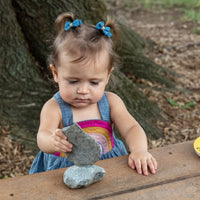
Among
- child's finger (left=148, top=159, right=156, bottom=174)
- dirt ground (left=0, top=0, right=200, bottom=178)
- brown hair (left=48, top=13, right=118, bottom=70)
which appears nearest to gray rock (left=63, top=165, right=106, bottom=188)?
child's finger (left=148, top=159, right=156, bottom=174)

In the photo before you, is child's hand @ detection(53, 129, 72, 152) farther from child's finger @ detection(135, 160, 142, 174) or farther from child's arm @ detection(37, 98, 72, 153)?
child's finger @ detection(135, 160, 142, 174)

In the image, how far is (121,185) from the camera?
156 centimetres

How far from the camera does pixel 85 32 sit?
1.84 m

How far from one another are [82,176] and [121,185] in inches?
8.2

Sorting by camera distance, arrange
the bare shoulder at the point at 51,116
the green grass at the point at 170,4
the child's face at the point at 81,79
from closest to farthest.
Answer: the child's face at the point at 81,79 → the bare shoulder at the point at 51,116 → the green grass at the point at 170,4

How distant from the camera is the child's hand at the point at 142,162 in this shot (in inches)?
65.7

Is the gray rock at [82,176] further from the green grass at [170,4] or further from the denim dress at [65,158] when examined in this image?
the green grass at [170,4]

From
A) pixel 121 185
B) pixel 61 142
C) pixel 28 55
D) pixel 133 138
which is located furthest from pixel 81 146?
pixel 28 55

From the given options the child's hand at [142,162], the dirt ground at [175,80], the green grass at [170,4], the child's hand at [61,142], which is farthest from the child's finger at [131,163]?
the green grass at [170,4]

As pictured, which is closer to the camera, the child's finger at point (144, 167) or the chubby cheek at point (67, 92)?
the child's finger at point (144, 167)

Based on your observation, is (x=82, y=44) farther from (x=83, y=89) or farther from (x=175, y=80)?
(x=175, y=80)

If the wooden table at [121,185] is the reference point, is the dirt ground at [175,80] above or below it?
below

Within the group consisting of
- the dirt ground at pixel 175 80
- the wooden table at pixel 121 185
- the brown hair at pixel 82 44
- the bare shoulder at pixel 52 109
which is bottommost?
the dirt ground at pixel 175 80

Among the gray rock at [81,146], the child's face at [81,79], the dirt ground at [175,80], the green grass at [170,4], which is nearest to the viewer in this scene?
the gray rock at [81,146]
